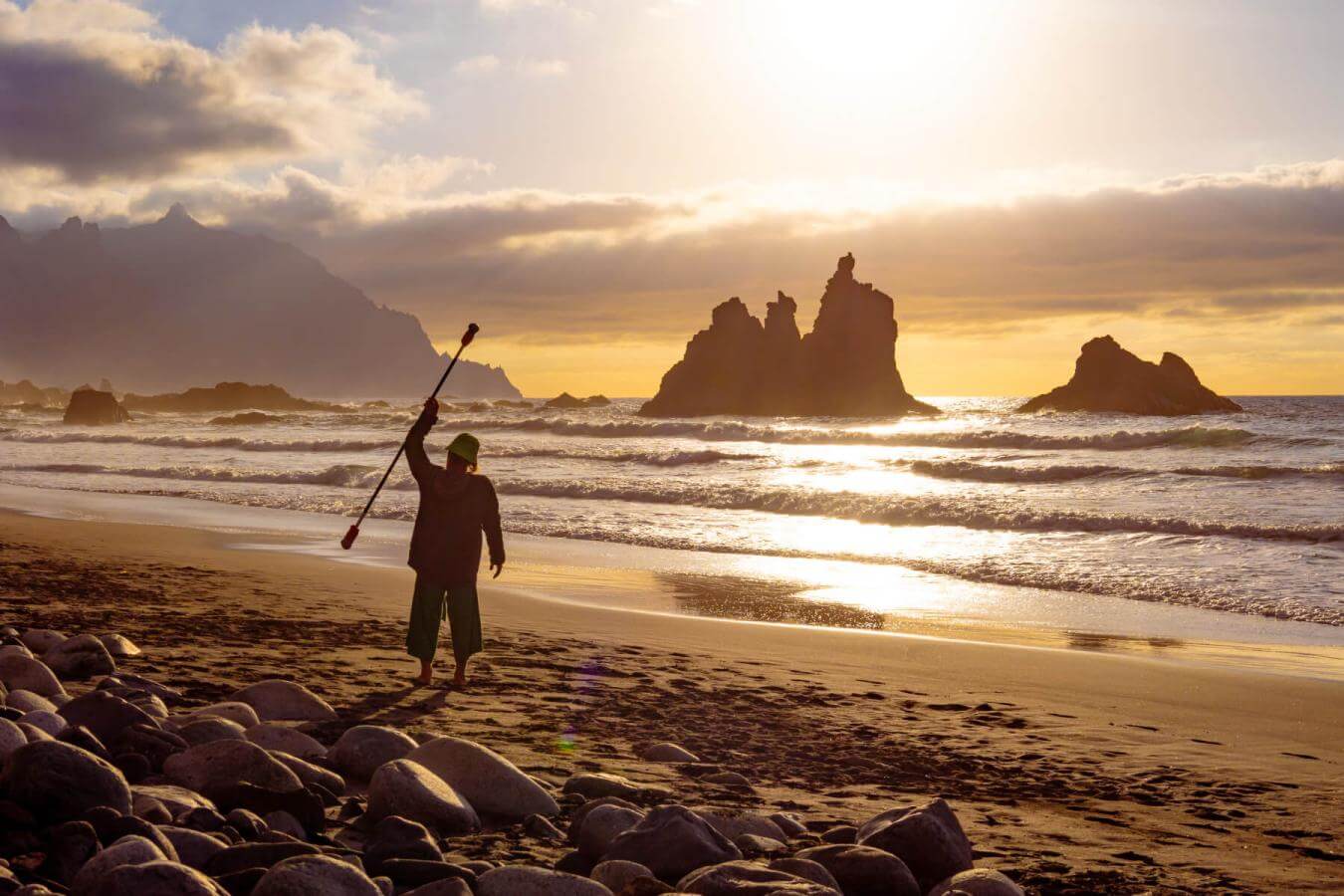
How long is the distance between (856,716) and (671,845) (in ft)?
10.9

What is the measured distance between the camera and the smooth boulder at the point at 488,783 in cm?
459

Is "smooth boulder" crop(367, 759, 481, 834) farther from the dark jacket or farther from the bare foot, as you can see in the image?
the dark jacket

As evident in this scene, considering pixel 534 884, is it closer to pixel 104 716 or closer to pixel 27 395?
pixel 104 716

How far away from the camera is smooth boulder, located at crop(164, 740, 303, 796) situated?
427cm

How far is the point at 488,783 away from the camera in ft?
15.2

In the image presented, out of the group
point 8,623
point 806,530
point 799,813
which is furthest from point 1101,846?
point 806,530

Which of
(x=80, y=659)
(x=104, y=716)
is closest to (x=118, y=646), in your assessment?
(x=80, y=659)

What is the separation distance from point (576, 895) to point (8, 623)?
7.26 metres

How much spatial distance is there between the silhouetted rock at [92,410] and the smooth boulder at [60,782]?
7357 centimetres

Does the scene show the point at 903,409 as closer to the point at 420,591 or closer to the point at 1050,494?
the point at 1050,494

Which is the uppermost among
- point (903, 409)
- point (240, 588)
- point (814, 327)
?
point (814, 327)

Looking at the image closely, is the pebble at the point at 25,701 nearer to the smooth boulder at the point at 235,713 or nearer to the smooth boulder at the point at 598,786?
the smooth boulder at the point at 235,713

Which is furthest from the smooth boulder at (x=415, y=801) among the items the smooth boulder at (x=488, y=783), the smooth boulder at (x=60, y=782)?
the smooth boulder at (x=60, y=782)

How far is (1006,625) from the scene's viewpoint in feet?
36.2
